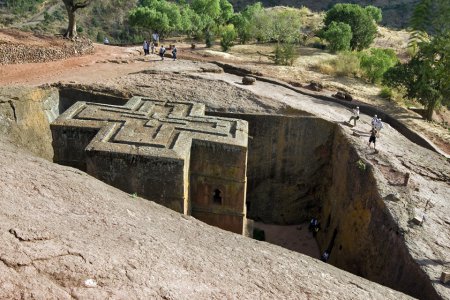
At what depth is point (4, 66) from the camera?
1667 centimetres

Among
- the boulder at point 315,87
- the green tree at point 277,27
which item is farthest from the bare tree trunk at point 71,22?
the boulder at point 315,87

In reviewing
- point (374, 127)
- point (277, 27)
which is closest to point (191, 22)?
point (277, 27)

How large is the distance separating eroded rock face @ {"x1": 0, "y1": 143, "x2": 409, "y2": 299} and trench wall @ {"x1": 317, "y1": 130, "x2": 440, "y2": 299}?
77.3 inches

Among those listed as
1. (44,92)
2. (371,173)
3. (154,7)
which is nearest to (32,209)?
(371,173)

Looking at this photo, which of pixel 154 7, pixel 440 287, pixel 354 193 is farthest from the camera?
pixel 154 7

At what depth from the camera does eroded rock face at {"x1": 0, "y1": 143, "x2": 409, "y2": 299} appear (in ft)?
15.1

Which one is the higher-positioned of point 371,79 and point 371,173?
point 371,79

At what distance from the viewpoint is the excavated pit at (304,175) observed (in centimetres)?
1127

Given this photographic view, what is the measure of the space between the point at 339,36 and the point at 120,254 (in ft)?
77.2

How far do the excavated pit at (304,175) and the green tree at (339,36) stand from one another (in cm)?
1369

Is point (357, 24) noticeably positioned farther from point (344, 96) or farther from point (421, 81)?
point (344, 96)

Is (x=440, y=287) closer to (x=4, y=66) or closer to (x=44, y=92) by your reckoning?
(x=44, y=92)

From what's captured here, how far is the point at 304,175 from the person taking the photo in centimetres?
1416

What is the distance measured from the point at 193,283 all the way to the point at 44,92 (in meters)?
10.6
